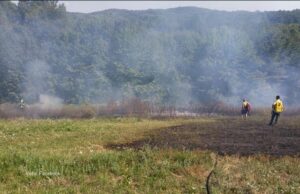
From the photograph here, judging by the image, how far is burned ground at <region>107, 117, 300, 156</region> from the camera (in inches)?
520

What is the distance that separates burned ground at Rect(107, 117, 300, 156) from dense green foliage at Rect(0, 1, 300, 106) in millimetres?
25839

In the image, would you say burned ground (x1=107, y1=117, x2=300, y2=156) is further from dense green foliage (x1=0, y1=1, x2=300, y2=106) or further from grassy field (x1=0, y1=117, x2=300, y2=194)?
dense green foliage (x1=0, y1=1, x2=300, y2=106)

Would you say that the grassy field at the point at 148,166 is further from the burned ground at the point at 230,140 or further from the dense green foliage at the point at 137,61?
the dense green foliage at the point at 137,61

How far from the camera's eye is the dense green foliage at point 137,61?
48.3 meters

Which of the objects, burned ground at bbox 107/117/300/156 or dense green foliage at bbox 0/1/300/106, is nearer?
burned ground at bbox 107/117/300/156

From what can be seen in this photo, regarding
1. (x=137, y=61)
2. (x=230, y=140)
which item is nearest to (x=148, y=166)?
(x=230, y=140)

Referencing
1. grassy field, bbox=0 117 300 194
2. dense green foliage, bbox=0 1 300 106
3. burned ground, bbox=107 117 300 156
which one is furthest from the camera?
dense green foliage, bbox=0 1 300 106

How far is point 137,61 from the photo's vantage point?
56.9 m

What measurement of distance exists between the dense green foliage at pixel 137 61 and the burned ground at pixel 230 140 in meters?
25.8

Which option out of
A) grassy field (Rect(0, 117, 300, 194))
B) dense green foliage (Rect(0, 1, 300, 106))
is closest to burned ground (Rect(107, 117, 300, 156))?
grassy field (Rect(0, 117, 300, 194))

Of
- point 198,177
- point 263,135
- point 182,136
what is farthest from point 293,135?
point 198,177

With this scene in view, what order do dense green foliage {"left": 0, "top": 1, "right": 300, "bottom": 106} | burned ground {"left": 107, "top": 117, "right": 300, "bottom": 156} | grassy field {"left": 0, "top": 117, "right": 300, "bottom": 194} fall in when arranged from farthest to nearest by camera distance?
1. dense green foliage {"left": 0, "top": 1, "right": 300, "bottom": 106}
2. burned ground {"left": 107, "top": 117, "right": 300, "bottom": 156}
3. grassy field {"left": 0, "top": 117, "right": 300, "bottom": 194}

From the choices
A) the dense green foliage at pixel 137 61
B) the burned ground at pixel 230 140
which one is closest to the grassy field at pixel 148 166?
the burned ground at pixel 230 140

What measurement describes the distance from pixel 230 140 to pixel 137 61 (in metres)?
42.4
